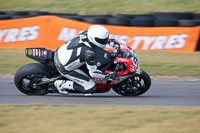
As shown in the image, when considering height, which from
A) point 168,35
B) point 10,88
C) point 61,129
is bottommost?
point 61,129

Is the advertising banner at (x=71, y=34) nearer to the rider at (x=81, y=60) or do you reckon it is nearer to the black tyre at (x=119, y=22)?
the black tyre at (x=119, y=22)

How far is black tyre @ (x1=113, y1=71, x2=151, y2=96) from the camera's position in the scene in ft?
25.0

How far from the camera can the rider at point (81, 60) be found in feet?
23.8

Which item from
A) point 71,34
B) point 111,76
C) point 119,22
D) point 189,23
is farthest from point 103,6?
point 111,76

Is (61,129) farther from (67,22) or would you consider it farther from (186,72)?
(67,22)

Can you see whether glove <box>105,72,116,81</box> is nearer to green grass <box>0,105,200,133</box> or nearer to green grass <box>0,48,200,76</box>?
green grass <box>0,105,200,133</box>

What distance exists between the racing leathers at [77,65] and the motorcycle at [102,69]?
0.13m

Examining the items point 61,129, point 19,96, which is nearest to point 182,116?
point 61,129

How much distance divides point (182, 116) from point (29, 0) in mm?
19198

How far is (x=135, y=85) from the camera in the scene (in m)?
7.75

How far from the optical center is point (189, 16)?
16422 millimetres

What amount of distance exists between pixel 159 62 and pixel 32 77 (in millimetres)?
5619

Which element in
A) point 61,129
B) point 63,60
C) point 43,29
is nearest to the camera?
point 61,129

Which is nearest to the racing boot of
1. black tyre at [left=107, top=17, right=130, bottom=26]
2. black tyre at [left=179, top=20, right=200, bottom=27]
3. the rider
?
the rider
